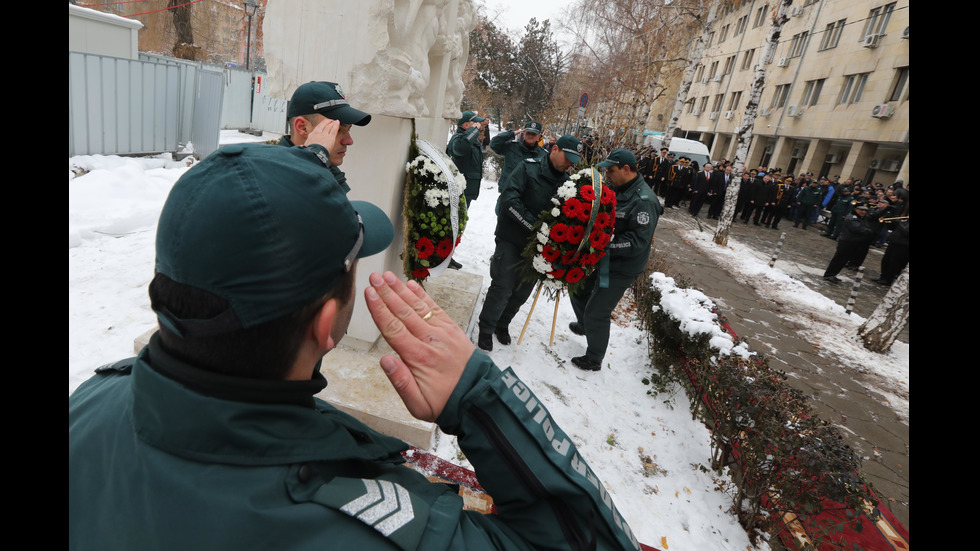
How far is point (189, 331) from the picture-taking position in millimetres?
790

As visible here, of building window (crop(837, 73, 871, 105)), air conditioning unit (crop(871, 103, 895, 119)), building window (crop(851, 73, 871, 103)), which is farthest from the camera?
building window (crop(837, 73, 871, 105))

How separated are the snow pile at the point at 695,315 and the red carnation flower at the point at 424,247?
2521 mm

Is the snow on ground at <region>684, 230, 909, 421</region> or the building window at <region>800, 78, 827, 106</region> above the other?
the building window at <region>800, 78, 827, 106</region>

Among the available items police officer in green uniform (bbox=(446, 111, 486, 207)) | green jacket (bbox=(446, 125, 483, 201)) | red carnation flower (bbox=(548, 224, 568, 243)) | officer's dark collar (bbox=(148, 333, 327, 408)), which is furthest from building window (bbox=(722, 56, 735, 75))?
officer's dark collar (bbox=(148, 333, 327, 408))

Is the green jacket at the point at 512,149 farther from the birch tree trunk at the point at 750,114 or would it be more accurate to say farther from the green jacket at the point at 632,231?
the birch tree trunk at the point at 750,114

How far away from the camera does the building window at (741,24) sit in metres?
30.6

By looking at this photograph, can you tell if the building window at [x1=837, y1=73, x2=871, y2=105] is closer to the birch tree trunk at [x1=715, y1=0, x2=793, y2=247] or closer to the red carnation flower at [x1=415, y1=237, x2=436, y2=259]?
the birch tree trunk at [x1=715, y1=0, x2=793, y2=247]

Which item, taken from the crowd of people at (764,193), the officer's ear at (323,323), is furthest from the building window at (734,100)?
the officer's ear at (323,323)

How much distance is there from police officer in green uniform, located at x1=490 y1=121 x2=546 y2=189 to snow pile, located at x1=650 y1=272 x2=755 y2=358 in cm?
309

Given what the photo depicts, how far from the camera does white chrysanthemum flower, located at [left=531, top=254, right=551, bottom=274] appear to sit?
14.0 feet

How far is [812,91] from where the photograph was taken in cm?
2444

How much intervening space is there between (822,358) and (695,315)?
11.7 ft
